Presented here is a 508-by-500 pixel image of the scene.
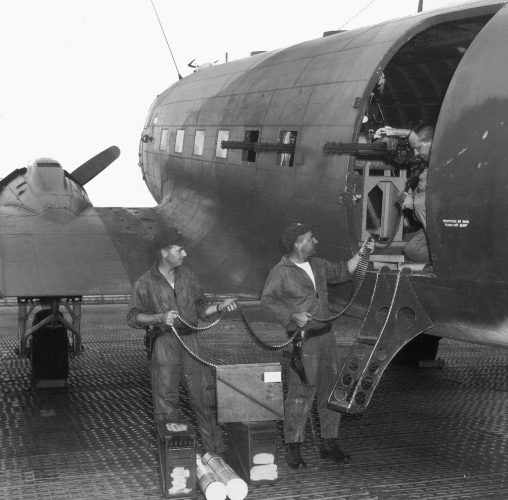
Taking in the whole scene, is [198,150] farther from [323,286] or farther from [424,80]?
[323,286]

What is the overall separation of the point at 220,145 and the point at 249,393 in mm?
4389

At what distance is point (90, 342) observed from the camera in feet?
58.0

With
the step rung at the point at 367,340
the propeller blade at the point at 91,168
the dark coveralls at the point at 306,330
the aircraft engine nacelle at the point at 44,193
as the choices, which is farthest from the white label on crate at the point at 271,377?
Result: the propeller blade at the point at 91,168

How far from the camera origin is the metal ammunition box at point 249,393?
8.59 m

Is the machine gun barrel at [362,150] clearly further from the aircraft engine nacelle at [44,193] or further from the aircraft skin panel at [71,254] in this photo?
the aircraft engine nacelle at [44,193]

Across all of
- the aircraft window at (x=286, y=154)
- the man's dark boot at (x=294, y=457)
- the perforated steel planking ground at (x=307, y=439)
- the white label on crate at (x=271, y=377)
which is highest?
the aircraft window at (x=286, y=154)

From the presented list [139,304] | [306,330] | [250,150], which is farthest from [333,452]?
[250,150]

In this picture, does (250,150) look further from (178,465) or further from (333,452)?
(178,465)

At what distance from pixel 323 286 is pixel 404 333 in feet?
3.31

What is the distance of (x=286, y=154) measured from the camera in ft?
33.2

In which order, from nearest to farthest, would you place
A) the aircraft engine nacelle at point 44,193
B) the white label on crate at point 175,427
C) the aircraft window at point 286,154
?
1. the white label on crate at point 175,427
2. the aircraft window at point 286,154
3. the aircraft engine nacelle at point 44,193

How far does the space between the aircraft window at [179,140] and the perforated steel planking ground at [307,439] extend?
3506 millimetres

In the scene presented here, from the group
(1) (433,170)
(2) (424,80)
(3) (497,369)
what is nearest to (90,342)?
(3) (497,369)

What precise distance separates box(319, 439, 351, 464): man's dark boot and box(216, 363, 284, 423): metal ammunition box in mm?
686
